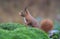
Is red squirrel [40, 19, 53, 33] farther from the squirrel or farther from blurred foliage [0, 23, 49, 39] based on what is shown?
blurred foliage [0, 23, 49, 39]

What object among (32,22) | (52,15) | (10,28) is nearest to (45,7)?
(52,15)

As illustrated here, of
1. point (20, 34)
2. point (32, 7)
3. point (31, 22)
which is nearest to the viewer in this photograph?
point (20, 34)

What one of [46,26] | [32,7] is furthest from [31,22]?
[32,7]

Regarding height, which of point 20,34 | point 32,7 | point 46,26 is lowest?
point 20,34

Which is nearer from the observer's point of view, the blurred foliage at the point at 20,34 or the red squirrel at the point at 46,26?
the blurred foliage at the point at 20,34

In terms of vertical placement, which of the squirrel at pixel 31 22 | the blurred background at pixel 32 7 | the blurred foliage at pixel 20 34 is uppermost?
the blurred background at pixel 32 7

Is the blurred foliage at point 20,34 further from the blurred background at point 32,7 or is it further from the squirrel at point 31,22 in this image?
the blurred background at point 32,7

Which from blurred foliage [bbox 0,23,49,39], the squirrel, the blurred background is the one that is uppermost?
the blurred background

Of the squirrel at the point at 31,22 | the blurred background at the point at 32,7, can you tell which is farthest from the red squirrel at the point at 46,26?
the blurred background at the point at 32,7

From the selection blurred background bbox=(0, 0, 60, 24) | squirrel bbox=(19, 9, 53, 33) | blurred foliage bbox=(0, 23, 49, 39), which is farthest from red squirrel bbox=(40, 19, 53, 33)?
blurred background bbox=(0, 0, 60, 24)

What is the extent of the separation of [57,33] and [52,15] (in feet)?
28.9

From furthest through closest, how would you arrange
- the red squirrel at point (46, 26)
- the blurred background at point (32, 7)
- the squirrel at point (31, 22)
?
1. the blurred background at point (32, 7)
2. the red squirrel at point (46, 26)
3. the squirrel at point (31, 22)

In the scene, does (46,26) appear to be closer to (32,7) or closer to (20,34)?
(20,34)

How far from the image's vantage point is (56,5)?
58.3ft
